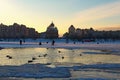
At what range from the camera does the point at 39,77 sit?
16.8 m

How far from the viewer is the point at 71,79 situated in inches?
632

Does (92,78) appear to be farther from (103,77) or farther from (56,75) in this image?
(56,75)

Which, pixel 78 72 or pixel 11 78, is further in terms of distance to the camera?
pixel 78 72

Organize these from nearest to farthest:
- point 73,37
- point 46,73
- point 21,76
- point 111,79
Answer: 1. point 111,79
2. point 21,76
3. point 46,73
4. point 73,37

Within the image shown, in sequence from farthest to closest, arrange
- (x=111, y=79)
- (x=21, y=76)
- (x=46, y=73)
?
1. (x=46, y=73)
2. (x=21, y=76)
3. (x=111, y=79)

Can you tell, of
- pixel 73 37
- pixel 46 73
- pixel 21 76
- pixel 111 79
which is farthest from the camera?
pixel 73 37

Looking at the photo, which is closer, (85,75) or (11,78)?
(11,78)

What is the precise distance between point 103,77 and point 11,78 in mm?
5011

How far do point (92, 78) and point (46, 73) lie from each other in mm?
3193

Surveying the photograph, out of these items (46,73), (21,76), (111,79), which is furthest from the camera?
(46,73)

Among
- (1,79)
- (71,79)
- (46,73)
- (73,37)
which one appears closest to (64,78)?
(71,79)

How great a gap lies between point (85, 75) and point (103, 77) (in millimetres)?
1166

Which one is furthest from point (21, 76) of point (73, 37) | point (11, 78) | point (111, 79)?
point (73, 37)

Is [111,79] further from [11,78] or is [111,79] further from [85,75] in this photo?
[11,78]
